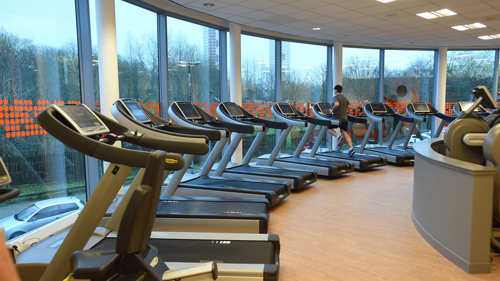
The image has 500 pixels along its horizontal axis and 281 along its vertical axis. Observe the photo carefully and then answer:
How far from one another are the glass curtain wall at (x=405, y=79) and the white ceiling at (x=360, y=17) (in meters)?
1.26

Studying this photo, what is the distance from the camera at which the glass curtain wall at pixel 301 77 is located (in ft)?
27.3

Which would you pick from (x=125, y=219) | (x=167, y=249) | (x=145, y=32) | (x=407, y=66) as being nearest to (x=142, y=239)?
(x=125, y=219)

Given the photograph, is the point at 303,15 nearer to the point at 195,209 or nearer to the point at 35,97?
the point at 195,209

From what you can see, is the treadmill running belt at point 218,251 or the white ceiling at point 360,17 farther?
the white ceiling at point 360,17

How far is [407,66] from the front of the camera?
9.98 meters

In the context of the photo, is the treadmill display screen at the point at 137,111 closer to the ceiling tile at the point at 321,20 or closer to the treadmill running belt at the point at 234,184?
the treadmill running belt at the point at 234,184

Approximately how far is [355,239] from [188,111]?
247 centimetres

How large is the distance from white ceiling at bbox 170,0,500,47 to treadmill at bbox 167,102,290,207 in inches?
78.7

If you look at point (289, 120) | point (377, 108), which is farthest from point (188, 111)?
point (377, 108)

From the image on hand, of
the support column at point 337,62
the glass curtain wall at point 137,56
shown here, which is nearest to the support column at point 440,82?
the support column at point 337,62

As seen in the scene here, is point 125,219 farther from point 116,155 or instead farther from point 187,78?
point 187,78

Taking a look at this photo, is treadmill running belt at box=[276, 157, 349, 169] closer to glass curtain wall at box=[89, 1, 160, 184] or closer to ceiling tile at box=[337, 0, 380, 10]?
glass curtain wall at box=[89, 1, 160, 184]

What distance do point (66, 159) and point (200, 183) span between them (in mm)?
1602

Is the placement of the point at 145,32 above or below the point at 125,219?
above
